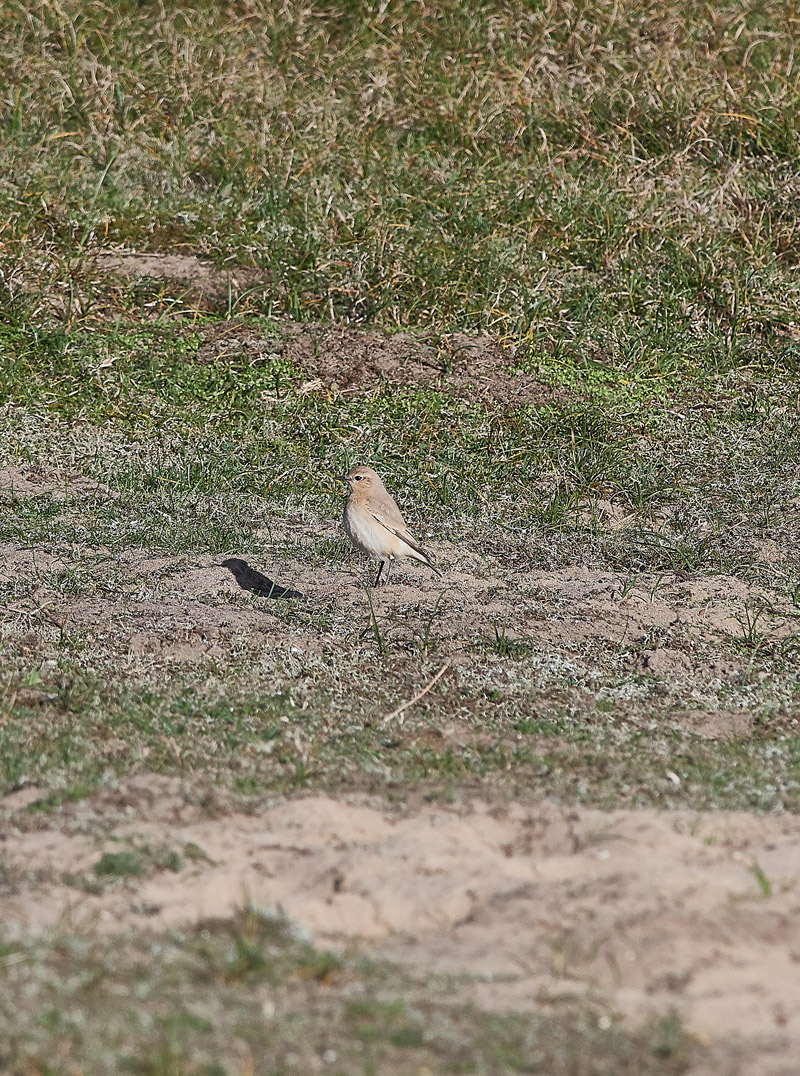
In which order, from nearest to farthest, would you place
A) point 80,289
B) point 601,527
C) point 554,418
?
point 601,527 < point 554,418 < point 80,289

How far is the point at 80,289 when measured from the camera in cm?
936

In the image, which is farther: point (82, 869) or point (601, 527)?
point (601, 527)

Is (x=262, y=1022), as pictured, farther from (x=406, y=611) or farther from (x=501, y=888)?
(x=406, y=611)

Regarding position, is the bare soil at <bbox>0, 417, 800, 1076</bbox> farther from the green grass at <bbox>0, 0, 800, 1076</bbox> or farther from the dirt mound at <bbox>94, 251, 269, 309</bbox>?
the dirt mound at <bbox>94, 251, 269, 309</bbox>

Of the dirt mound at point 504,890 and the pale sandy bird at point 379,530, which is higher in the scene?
the dirt mound at point 504,890

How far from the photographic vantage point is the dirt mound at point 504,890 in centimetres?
335

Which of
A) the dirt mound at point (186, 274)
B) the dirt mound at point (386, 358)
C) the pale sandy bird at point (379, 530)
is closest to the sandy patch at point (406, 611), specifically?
the pale sandy bird at point (379, 530)

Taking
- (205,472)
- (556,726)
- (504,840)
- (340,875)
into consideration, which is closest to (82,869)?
(340,875)

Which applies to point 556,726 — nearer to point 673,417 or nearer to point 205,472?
point 205,472

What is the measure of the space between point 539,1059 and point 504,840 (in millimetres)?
1178

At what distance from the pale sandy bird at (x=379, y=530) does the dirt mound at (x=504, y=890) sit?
233 cm

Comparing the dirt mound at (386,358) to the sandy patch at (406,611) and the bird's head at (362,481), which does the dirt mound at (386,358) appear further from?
the sandy patch at (406,611)

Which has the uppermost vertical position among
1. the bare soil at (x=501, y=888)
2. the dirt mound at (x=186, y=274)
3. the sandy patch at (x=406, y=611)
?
the bare soil at (x=501, y=888)

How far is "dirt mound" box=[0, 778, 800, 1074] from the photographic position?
3348mm
